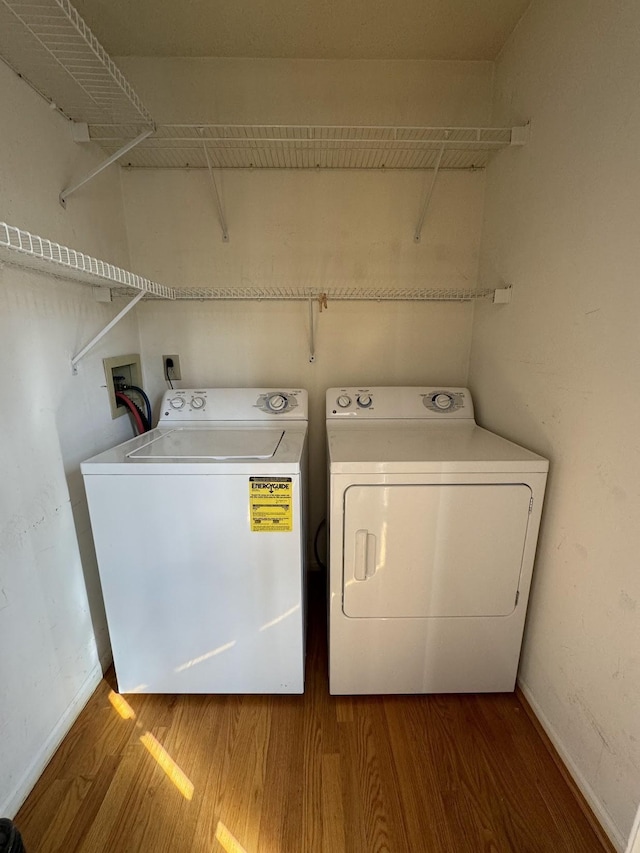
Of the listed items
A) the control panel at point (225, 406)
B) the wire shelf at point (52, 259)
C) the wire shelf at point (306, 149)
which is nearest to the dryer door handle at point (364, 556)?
the control panel at point (225, 406)

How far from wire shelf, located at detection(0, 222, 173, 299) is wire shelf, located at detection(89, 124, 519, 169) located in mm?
663

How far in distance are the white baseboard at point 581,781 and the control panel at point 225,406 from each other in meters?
1.47

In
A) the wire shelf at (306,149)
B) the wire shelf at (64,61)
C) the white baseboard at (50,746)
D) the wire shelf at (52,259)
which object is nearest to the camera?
the wire shelf at (52,259)

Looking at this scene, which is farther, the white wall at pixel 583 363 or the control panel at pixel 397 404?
the control panel at pixel 397 404

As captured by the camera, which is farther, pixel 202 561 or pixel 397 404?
pixel 397 404

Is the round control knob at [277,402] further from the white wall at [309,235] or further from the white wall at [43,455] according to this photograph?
the white wall at [43,455]

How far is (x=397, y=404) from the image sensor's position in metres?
1.78

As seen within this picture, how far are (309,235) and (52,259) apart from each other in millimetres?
1217

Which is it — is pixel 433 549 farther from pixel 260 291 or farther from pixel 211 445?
pixel 260 291

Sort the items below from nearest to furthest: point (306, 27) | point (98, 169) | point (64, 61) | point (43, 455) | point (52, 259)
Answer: point (52, 259), point (64, 61), point (43, 455), point (98, 169), point (306, 27)

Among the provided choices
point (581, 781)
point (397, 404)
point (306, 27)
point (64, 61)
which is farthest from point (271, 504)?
point (306, 27)

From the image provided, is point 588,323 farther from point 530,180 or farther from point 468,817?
point 468,817

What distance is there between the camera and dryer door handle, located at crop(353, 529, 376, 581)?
1.28 metres

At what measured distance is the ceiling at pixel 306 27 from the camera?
135 centimetres
